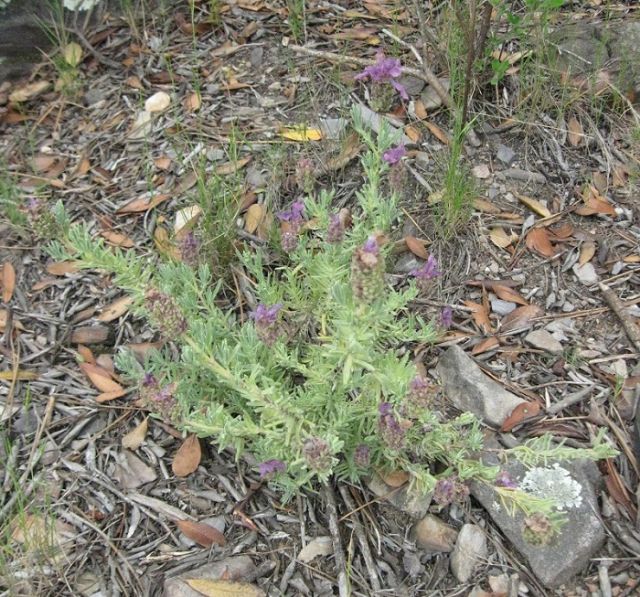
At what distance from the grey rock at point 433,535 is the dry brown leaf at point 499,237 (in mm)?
1197

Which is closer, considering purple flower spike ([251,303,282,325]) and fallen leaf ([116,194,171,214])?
purple flower spike ([251,303,282,325])

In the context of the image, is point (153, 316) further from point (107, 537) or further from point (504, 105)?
point (504, 105)

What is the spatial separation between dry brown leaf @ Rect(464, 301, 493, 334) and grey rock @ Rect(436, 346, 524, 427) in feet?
0.62

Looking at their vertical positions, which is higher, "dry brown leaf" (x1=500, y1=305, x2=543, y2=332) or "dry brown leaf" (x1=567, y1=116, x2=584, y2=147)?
"dry brown leaf" (x1=567, y1=116, x2=584, y2=147)

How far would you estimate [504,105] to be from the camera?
3.45 m

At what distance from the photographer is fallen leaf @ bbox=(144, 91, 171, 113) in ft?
12.0

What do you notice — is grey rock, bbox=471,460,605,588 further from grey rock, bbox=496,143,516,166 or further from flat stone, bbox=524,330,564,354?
grey rock, bbox=496,143,516,166

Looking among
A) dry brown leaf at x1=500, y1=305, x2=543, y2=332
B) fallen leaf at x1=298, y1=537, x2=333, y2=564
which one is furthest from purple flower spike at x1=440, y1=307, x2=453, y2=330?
fallen leaf at x1=298, y1=537, x2=333, y2=564

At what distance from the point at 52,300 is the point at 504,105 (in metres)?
2.14

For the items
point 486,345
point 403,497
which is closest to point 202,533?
point 403,497

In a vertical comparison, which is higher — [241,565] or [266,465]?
[266,465]

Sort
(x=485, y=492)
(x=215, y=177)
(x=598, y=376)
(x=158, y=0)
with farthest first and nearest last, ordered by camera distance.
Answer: (x=158, y=0), (x=215, y=177), (x=598, y=376), (x=485, y=492)

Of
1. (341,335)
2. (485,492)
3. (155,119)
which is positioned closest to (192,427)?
(341,335)

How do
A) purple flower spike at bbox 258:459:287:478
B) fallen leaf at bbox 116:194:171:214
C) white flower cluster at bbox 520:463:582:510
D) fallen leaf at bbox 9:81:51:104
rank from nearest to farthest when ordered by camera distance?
purple flower spike at bbox 258:459:287:478 → white flower cluster at bbox 520:463:582:510 → fallen leaf at bbox 116:194:171:214 → fallen leaf at bbox 9:81:51:104
